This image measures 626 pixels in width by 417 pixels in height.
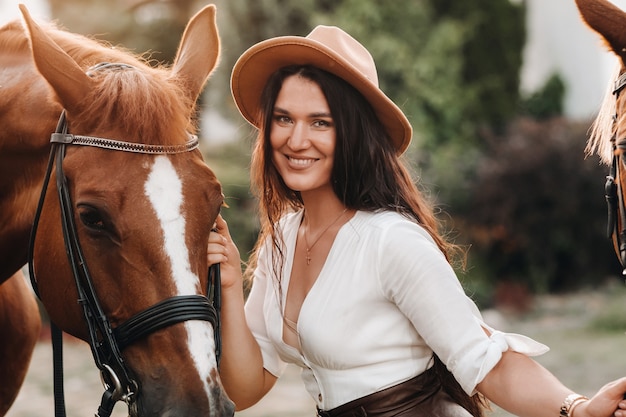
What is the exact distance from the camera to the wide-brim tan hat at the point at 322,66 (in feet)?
8.41

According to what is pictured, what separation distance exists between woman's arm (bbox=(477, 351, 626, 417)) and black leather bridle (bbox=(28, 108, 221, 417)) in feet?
2.71

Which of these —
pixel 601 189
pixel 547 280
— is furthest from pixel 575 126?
pixel 547 280

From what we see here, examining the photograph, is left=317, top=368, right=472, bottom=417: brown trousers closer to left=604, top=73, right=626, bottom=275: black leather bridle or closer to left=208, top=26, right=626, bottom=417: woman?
left=208, top=26, right=626, bottom=417: woman

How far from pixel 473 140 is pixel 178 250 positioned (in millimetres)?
11696

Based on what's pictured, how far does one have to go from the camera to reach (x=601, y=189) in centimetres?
1171

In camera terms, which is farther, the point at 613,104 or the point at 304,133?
the point at 304,133

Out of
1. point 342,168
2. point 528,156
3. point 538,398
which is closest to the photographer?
point 538,398

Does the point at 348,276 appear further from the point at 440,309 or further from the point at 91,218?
the point at 91,218

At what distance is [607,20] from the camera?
230 centimetres

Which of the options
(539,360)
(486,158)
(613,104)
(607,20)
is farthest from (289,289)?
(486,158)

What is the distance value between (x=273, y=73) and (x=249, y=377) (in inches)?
41.5

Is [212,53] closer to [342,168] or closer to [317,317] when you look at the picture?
[342,168]

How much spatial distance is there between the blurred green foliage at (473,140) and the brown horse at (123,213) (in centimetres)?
793

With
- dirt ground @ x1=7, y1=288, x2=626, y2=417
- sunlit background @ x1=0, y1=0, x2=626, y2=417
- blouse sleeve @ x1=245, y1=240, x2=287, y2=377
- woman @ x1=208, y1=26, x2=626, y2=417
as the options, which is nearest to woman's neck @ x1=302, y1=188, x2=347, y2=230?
woman @ x1=208, y1=26, x2=626, y2=417
